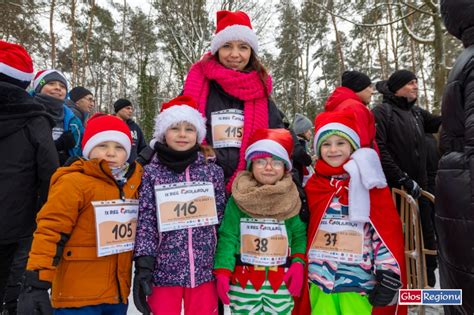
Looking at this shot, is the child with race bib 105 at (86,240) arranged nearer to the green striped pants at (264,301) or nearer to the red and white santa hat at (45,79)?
the green striped pants at (264,301)

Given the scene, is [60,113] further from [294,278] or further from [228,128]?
[294,278]

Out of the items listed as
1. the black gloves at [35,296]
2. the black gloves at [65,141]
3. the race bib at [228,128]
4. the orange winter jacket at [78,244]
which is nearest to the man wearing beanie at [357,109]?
the race bib at [228,128]

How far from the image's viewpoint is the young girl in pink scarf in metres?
2.55

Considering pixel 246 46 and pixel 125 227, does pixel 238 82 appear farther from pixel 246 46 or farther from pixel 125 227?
pixel 125 227

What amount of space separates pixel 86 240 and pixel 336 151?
63.8 inches

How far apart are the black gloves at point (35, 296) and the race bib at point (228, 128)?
1.34 meters

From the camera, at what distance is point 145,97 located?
1888 cm

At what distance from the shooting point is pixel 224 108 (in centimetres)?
263

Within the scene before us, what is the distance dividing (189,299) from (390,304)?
1.17 metres

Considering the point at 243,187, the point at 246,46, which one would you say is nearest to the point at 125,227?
the point at 243,187

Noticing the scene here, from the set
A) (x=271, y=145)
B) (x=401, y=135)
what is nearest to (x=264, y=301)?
(x=271, y=145)

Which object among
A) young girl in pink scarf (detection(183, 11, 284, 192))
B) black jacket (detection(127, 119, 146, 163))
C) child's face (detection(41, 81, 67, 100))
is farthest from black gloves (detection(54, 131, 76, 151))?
black jacket (detection(127, 119, 146, 163))

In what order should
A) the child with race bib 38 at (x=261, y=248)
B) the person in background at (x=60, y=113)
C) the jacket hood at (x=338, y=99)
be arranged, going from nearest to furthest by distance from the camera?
the child with race bib 38 at (x=261, y=248)
the jacket hood at (x=338, y=99)
the person in background at (x=60, y=113)

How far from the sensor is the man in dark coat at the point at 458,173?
1.61m
